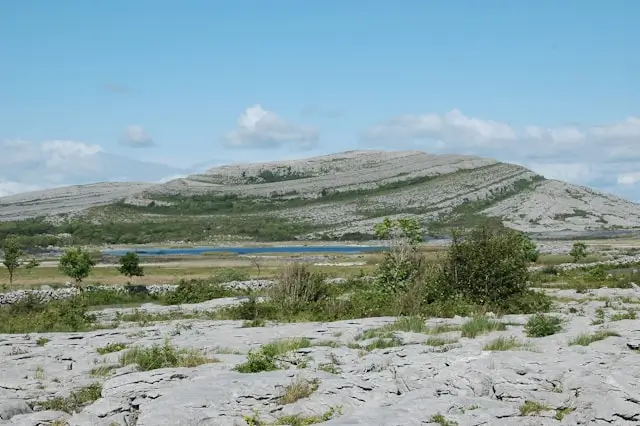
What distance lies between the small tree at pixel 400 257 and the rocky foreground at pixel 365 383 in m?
14.5

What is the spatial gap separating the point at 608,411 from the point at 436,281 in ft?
63.7

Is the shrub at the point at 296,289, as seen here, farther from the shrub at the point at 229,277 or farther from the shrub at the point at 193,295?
the shrub at the point at 229,277

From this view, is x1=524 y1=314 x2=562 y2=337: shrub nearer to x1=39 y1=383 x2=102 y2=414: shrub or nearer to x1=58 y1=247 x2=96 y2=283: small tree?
x1=39 y1=383 x2=102 y2=414: shrub


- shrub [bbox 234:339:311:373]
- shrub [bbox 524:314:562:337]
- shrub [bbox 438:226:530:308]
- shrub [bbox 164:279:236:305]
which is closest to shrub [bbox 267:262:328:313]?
shrub [bbox 438:226:530:308]

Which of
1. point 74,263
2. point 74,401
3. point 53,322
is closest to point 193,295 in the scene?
point 53,322

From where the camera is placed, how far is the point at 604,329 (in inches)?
782

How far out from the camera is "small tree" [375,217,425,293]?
114 ft

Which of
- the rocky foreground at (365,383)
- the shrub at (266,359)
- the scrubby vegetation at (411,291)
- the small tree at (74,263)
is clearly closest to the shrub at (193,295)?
the scrubby vegetation at (411,291)

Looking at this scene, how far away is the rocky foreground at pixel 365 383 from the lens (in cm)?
1307

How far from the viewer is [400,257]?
35906mm

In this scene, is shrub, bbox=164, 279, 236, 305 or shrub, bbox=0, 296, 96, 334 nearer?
shrub, bbox=0, 296, 96, 334

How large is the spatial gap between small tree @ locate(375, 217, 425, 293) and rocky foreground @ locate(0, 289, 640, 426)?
1455cm

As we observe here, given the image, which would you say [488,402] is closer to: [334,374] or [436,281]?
[334,374]

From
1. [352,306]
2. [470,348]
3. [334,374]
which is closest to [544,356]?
[470,348]
